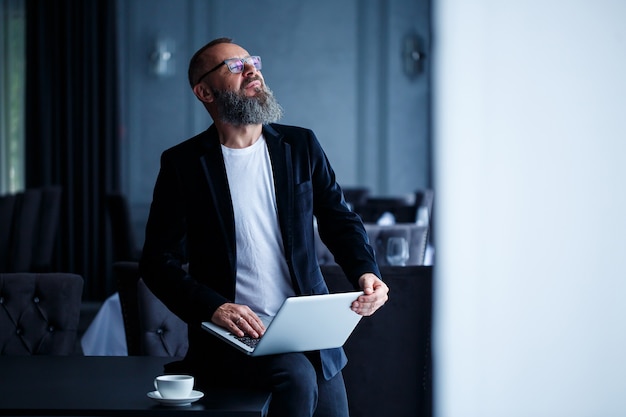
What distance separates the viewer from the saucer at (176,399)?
152 cm

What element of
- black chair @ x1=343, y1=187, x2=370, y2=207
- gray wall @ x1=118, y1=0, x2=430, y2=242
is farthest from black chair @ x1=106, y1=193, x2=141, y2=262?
gray wall @ x1=118, y1=0, x2=430, y2=242

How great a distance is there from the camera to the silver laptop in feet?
5.18

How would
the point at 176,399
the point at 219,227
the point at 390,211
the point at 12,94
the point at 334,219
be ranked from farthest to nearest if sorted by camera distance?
1. the point at 12,94
2. the point at 390,211
3. the point at 334,219
4. the point at 219,227
5. the point at 176,399

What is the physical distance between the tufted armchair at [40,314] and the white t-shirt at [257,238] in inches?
30.6

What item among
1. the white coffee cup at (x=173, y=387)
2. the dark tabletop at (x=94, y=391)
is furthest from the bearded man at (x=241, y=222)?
the white coffee cup at (x=173, y=387)

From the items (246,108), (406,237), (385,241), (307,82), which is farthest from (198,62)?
(307,82)

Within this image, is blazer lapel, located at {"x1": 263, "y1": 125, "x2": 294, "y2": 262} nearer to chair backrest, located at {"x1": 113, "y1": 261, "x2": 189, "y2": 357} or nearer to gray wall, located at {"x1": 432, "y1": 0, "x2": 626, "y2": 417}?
chair backrest, located at {"x1": 113, "y1": 261, "x2": 189, "y2": 357}

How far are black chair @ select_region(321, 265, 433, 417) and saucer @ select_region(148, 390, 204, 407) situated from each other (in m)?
1.00

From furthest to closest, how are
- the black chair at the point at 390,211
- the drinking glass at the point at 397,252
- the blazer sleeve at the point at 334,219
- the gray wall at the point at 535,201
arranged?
the black chair at the point at 390,211, the drinking glass at the point at 397,252, the blazer sleeve at the point at 334,219, the gray wall at the point at 535,201

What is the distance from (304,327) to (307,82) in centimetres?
707

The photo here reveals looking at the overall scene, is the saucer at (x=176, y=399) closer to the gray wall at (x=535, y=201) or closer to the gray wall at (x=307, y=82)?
the gray wall at (x=535, y=201)

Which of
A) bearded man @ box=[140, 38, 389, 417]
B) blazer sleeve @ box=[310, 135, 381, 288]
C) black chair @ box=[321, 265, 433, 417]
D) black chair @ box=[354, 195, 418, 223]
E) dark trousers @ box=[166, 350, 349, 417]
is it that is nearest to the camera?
dark trousers @ box=[166, 350, 349, 417]

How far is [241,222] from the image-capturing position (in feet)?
6.34

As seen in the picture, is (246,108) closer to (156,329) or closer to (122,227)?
(156,329)
